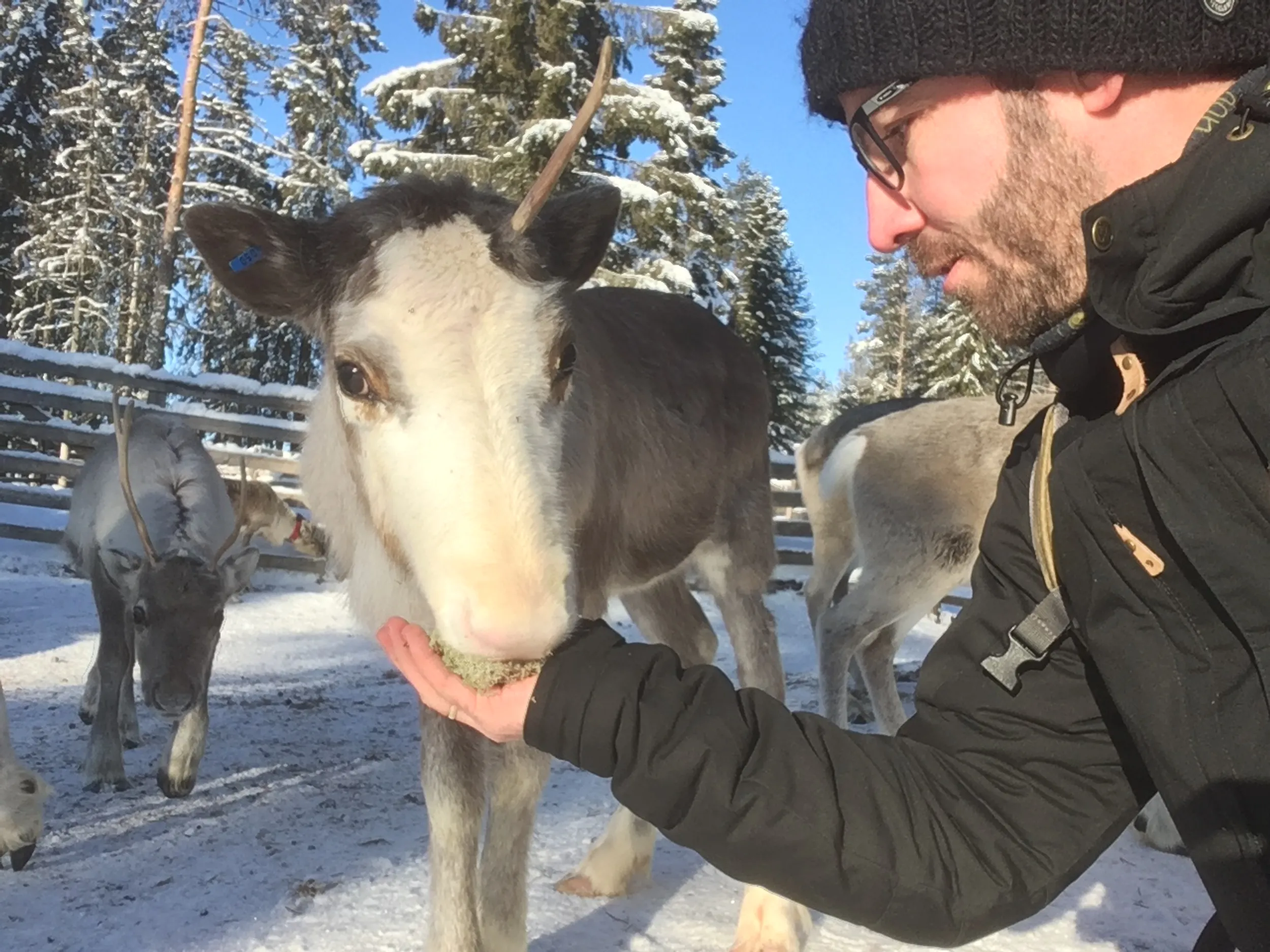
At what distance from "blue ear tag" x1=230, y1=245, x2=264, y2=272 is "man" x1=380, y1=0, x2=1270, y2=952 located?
5.21ft

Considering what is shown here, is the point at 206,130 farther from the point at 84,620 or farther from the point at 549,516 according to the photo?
the point at 549,516

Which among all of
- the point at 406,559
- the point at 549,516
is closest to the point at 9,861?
the point at 406,559

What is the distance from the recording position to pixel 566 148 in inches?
90.7

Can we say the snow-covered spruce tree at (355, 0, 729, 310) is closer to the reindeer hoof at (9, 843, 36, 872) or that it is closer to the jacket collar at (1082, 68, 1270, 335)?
the reindeer hoof at (9, 843, 36, 872)

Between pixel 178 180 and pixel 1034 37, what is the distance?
21.7 m

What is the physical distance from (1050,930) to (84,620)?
904 cm

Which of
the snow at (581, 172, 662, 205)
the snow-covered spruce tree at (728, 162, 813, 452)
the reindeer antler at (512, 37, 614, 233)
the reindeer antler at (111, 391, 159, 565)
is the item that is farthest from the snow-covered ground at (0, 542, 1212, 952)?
the snow-covered spruce tree at (728, 162, 813, 452)

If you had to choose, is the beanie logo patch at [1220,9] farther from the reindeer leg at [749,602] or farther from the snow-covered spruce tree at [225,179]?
the snow-covered spruce tree at [225,179]

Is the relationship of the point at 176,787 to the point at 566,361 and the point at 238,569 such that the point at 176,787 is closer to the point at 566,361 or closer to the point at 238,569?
the point at 238,569

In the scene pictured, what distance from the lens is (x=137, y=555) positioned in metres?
6.07

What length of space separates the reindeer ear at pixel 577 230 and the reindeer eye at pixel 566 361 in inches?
11.9

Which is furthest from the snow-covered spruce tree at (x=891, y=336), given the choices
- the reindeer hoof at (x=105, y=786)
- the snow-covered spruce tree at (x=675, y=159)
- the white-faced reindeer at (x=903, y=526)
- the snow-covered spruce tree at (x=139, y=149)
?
the reindeer hoof at (x=105, y=786)

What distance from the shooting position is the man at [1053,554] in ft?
4.21

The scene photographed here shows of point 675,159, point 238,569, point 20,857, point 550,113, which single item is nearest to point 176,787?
point 20,857
